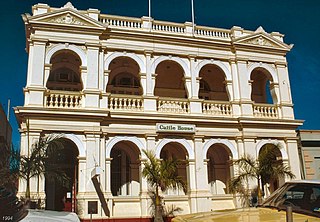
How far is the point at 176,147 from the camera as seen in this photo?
21750mm

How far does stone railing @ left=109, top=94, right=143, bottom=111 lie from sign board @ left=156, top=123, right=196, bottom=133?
1.37m

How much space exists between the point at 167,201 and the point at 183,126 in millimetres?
3849

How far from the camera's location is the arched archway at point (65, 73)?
2067 cm

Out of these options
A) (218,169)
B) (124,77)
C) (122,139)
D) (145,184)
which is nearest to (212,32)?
(124,77)

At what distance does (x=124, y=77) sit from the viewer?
22.4 metres

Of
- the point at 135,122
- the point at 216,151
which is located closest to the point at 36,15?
the point at 135,122

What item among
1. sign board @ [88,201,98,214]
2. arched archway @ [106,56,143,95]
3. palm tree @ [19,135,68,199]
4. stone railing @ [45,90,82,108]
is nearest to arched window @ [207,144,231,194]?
arched archway @ [106,56,143,95]

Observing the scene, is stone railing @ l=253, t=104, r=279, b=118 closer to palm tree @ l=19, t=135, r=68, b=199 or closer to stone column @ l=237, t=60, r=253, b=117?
stone column @ l=237, t=60, r=253, b=117

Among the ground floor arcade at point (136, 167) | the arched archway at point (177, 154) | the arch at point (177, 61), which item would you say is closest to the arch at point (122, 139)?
the ground floor arcade at point (136, 167)

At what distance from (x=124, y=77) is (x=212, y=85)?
5643 millimetres

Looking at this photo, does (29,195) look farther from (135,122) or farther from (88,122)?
(135,122)

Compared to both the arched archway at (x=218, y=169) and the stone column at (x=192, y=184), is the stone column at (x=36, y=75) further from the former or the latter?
the arched archway at (x=218, y=169)

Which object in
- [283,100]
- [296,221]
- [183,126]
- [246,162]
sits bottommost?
[296,221]

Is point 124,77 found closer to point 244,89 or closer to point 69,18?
point 69,18
